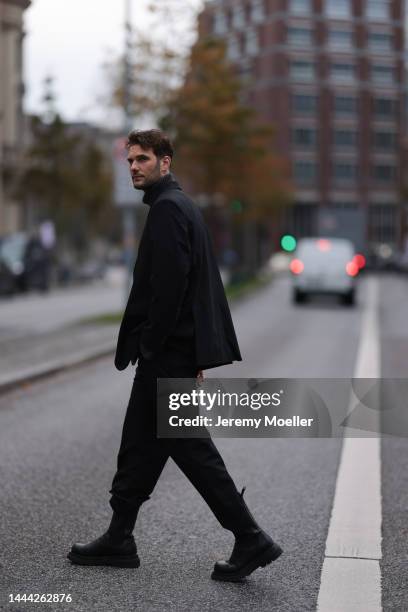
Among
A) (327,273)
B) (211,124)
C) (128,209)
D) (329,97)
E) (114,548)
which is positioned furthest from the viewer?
(329,97)

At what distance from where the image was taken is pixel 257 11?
326 ft

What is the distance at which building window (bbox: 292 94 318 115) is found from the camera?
102 metres

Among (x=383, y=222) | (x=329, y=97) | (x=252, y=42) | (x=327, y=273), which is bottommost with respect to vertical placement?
(x=327, y=273)

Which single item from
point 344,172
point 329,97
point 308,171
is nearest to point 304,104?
point 329,97

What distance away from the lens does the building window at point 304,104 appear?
102 m

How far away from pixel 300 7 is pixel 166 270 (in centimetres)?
9941

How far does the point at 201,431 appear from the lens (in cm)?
427

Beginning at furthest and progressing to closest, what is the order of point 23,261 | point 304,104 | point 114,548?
point 304,104, point 23,261, point 114,548

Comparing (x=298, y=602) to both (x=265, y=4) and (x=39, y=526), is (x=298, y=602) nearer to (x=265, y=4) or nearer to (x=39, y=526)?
(x=39, y=526)

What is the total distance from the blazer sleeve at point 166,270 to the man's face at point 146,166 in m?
0.18

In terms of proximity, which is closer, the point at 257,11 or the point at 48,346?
the point at 48,346

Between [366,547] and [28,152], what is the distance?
47119mm

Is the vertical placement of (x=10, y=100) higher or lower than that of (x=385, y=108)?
lower

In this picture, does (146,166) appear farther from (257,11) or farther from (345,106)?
(345,106)
